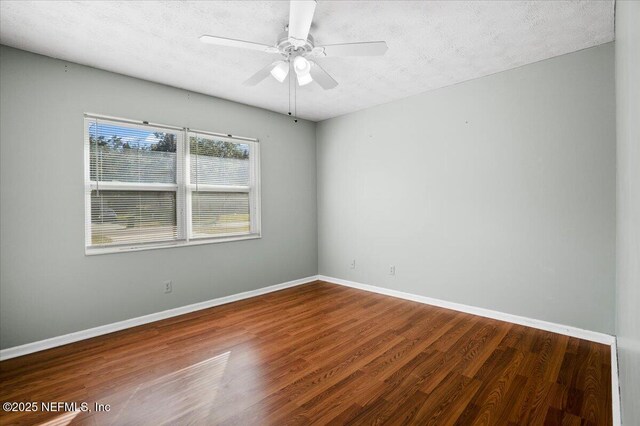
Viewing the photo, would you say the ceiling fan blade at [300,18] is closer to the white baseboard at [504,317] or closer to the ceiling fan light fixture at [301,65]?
the ceiling fan light fixture at [301,65]

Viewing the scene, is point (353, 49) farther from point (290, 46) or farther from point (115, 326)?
point (115, 326)

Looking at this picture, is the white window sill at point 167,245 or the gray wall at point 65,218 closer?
the gray wall at point 65,218

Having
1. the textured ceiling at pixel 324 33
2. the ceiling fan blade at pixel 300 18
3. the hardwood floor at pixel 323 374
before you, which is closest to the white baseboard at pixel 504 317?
the hardwood floor at pixel 323 374

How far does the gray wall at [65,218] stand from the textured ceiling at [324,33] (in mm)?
234

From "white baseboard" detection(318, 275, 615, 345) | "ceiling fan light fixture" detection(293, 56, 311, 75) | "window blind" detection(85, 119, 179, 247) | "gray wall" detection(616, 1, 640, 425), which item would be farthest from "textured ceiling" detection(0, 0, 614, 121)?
"white baseboard" detection(318, 275, 615, 345)

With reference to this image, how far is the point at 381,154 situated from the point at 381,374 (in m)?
2.97

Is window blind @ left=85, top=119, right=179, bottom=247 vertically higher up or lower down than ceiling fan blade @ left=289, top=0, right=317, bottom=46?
lower down

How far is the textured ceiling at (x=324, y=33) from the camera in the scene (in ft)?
7.16

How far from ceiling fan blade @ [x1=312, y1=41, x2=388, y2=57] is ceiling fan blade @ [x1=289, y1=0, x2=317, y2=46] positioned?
0.55 ft

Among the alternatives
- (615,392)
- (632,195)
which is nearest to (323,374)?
(615,392)

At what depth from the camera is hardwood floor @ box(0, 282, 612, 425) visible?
1869mm

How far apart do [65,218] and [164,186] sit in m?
0.96

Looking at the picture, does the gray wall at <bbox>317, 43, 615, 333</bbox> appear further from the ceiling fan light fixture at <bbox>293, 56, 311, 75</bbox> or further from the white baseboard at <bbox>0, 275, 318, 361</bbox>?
Answer: the ceiling fan light fixture at <bbox>293, 56, 311, 75</bbox>

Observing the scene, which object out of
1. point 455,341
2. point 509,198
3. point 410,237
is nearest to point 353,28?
point 509,198
